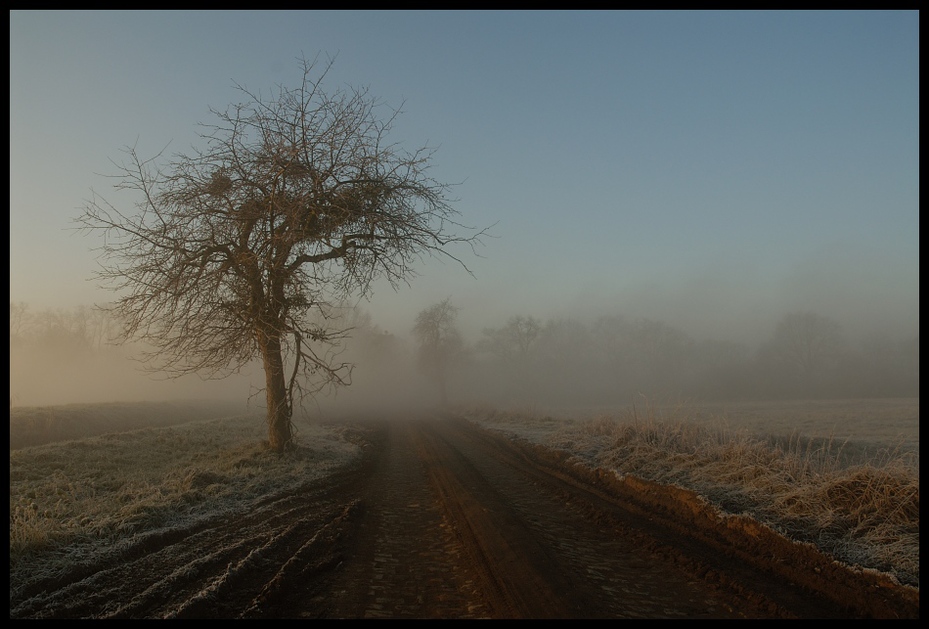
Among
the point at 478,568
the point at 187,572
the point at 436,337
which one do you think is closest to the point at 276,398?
the point at 187,572

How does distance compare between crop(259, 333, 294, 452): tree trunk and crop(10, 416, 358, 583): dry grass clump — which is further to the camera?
crop(259, 333, 294, 452): tree trunk

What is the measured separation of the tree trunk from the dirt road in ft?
13.9

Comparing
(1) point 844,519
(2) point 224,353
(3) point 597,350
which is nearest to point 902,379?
(3) point 597,350

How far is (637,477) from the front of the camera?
7.81 m

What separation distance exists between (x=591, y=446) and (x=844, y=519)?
636 centimetres

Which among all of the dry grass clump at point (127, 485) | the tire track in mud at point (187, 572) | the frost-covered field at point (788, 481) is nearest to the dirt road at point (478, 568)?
the tire track in mud at point (187, 572)

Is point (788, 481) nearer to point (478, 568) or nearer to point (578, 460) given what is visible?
point (578, 460)

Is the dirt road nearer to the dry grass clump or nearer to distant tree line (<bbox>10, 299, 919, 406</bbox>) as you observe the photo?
the dry grass clump

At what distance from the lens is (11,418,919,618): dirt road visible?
3.73m

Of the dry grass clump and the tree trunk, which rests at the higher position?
the tree trunk

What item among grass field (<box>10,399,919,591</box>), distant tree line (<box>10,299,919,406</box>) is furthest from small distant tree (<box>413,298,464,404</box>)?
grass field (<box>10,399,919,591</box>)

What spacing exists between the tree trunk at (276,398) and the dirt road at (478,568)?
425cm

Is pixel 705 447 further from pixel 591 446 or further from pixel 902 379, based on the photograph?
pixel 902 379

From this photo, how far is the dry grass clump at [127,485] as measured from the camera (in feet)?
17.0
